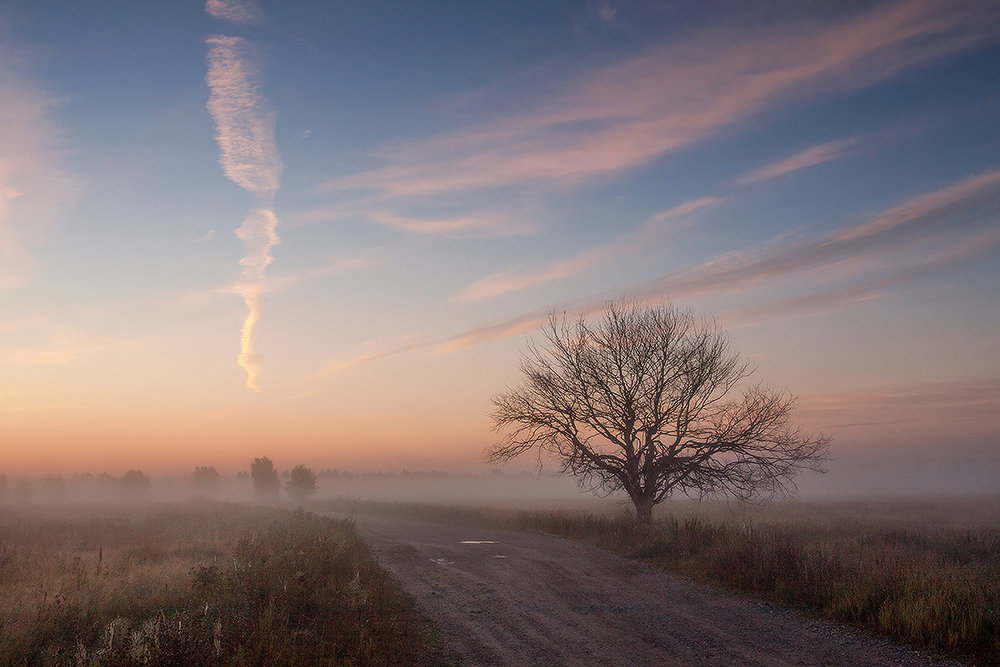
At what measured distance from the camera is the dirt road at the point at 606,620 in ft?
27.3

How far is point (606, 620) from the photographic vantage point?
408 inches

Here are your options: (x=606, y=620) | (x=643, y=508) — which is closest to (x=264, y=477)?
(x=643, y=508)

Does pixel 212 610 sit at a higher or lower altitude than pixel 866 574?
higher

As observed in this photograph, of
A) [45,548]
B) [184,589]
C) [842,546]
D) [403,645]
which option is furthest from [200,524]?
[842,546]

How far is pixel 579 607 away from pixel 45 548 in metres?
18.7

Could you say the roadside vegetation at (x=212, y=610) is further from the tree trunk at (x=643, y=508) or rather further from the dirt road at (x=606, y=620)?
the tree trunk at (x=643, y=508)

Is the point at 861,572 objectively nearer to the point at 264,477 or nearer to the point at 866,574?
the point at 866,574

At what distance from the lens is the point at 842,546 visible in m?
16.0

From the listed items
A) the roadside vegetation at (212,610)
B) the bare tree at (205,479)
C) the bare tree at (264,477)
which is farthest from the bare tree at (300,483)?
the roadside vegetation at (212,610)

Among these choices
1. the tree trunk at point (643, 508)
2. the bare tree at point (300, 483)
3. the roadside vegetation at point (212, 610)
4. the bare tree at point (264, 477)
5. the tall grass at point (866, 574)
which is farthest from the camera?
the bare tree at point (264, 477)

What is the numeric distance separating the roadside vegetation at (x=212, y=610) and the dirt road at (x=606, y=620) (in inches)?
43.5

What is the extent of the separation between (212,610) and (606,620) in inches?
277

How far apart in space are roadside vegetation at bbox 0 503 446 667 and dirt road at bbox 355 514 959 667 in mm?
1104

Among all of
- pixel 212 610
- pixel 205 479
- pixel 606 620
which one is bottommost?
pixel 205 479
